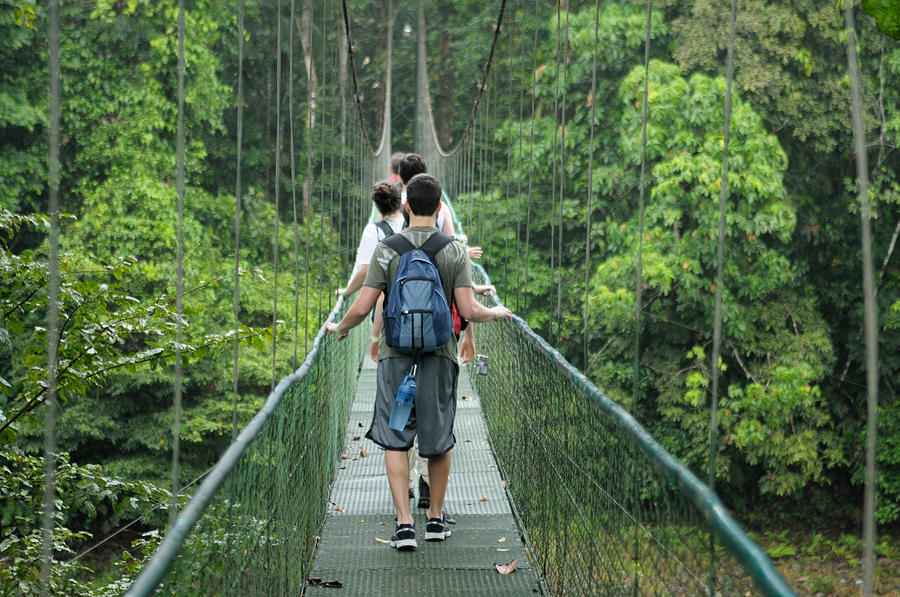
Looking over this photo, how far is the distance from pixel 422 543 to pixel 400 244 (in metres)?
0.78

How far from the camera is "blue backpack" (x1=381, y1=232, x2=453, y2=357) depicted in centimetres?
221

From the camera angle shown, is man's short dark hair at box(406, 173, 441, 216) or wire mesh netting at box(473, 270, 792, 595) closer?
wire mesh netting at box(473, 270, 792, 595)

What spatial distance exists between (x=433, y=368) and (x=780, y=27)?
876 centimetres

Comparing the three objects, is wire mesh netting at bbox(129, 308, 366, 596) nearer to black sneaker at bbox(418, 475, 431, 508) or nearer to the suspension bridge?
the suspension bridge

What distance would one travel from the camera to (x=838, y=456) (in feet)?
32.7

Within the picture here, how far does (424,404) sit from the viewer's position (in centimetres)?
234

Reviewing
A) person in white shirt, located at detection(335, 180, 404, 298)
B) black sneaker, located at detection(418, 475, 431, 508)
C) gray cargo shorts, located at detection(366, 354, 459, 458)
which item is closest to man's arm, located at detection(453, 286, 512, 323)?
gray cargo shorts, located at detection(366, 354, 459, 458)

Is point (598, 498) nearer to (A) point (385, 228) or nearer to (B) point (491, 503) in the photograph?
(A) point (385, 228)

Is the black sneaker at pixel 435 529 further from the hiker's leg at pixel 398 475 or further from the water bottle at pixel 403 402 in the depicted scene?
the water bottle at pixel 403 402

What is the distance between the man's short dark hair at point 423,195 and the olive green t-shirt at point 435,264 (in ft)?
0.12

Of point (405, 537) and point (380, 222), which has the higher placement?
point (380, 222)

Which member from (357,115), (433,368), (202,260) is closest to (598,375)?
(357,115)

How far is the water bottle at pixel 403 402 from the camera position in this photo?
2.30 metres

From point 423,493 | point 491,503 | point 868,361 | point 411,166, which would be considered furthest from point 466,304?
point 868,361
